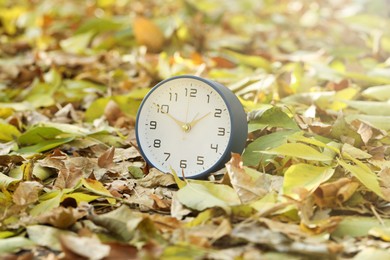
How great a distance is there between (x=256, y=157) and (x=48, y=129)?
1.98ft

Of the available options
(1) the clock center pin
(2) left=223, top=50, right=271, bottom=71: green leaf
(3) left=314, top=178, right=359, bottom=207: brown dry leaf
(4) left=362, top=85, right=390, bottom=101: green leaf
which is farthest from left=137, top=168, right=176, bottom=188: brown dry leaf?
(2) left=223, top=50, right=271, bottom=71: green leaf

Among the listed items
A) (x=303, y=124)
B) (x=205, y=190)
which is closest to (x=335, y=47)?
(x=303, y=124)

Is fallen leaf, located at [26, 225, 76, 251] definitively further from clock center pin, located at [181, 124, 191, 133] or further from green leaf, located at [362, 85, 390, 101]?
green leaf, located at [362, 85, 390, 101]

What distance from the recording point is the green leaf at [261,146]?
171 centimetres

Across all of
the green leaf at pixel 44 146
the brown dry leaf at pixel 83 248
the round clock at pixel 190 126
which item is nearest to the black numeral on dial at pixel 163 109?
the round clock at pixel 190 126

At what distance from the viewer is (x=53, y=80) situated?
2.71 m

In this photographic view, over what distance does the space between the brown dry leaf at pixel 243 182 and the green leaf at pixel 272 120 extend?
26cm

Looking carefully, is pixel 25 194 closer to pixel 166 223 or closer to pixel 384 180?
pixel 166 223

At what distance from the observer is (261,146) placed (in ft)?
5.77

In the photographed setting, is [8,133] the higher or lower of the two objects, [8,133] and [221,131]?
the lower

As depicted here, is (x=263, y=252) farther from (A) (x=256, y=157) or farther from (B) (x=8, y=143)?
(B) (x=8, y=143)

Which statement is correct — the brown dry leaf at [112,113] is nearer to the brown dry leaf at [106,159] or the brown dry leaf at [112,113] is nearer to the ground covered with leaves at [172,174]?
the ground covered with leaves at [172,174]

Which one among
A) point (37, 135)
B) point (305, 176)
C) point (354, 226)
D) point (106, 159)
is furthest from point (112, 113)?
point (354, 226)

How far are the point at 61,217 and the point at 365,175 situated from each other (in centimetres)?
62
